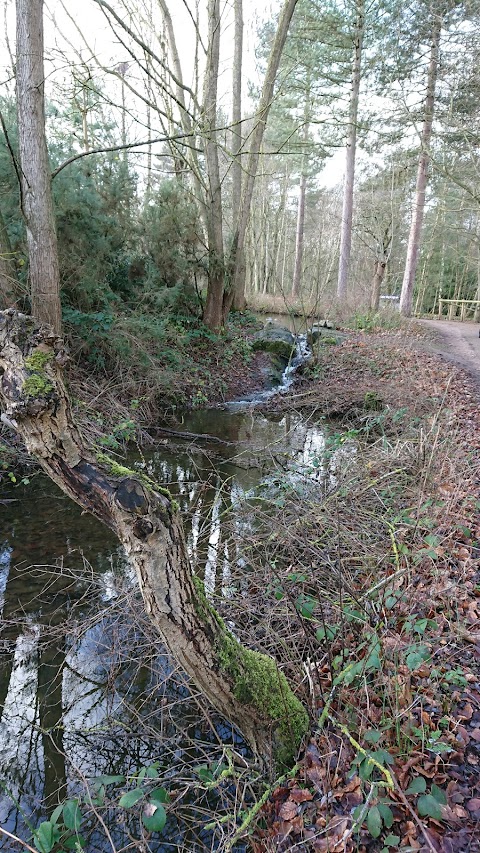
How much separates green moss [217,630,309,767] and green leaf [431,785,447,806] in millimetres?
665

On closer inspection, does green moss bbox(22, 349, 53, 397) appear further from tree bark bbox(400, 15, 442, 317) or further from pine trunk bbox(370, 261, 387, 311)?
pine trunk bbox(370, 261, 387, 311)

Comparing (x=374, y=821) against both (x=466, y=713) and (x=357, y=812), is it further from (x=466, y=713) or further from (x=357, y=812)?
(x=466, y=713)

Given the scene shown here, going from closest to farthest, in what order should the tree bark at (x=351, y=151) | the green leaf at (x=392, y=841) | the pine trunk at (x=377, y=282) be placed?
the green leaf at (x=392, y=841) → the tree bark at (x=351, y=151) → the pine trunk at (x=377, y=282)

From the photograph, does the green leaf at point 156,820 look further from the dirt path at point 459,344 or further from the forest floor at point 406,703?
the dirt path at point 459,344

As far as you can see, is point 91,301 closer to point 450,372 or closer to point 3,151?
point 3,151

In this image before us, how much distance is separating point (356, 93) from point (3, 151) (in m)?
14.0

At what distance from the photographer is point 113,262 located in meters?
9.58

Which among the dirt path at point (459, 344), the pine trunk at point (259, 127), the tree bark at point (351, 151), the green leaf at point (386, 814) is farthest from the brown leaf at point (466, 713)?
the tree bark at point (351, 151)

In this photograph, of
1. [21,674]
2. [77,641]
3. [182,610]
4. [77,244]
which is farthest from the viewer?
[77,244]

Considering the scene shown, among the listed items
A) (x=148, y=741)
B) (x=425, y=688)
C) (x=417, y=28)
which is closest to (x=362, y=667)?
(x=425, y=688)

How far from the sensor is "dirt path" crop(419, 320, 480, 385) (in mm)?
10359

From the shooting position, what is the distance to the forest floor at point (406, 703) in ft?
6.31

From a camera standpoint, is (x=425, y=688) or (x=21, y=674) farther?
(x=21, y=674)

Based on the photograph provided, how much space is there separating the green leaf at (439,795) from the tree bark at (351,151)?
16567 mm
